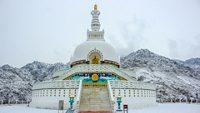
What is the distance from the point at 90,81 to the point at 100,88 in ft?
12.7

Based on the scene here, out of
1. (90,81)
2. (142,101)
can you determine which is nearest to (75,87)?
(90,81)

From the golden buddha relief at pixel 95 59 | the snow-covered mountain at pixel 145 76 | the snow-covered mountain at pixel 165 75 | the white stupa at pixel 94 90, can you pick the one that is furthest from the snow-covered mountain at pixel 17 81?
the white stupa at pixel 94 90

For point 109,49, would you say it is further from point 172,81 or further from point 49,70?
point 49,70

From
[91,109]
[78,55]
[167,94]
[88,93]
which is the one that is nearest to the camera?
[91,109]

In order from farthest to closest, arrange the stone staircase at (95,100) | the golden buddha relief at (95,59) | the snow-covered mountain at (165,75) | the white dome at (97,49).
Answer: the snow-covered mountain at (165,75) < the white dome at (97,49) < the golden buddha relief at (95,59) < the stone staircase at (95,100)

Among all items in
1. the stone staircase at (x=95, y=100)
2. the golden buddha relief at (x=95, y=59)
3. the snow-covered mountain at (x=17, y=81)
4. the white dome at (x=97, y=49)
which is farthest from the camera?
the snow-covered mountain at (x=17, y=81)

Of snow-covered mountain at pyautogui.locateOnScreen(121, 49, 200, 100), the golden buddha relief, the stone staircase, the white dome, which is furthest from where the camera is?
snow-covered mountain at pyautogui.locateOnScreen(121, 49, 200, 100)

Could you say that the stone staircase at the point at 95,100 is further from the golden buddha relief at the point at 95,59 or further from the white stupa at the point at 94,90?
the golden buddha relief at the point at 95,59

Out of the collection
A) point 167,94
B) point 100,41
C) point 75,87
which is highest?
point 100,41

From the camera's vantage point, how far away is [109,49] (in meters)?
37.0

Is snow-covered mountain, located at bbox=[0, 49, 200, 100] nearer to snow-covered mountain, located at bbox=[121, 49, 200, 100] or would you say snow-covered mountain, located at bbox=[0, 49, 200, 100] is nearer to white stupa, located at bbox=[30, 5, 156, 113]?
snow-covered mountain, located at bbox=[121, 49, 200, 100]

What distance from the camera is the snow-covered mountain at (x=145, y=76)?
204ft

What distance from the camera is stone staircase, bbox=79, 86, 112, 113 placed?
20328 mm

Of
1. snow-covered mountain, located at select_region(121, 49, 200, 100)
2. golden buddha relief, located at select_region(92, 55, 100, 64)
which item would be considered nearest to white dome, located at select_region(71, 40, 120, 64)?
golden buddha relief, located at select_region(92, 55, 100, 64)
